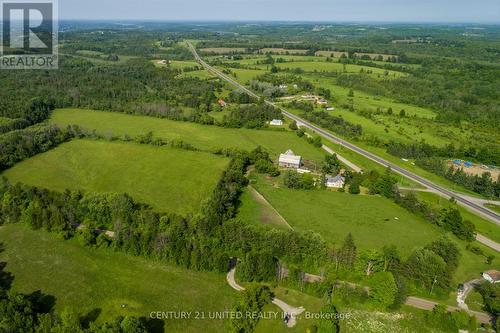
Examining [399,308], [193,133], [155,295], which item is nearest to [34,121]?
[193,133]

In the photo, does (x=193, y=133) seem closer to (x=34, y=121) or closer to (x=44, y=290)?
(x=34, y=121)

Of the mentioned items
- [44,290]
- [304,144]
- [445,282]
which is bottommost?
[44,290]

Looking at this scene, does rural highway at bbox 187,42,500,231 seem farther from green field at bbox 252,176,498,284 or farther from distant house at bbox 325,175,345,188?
distant house at bbox 325,175,345,188

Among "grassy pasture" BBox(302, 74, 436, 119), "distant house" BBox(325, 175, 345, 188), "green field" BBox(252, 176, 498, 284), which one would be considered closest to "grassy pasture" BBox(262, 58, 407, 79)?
"grassy pasture" BBox(302, 74, 436, 119)

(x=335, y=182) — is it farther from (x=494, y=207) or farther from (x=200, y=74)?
(x=200, y=74)

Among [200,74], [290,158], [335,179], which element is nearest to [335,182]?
[335,179]
